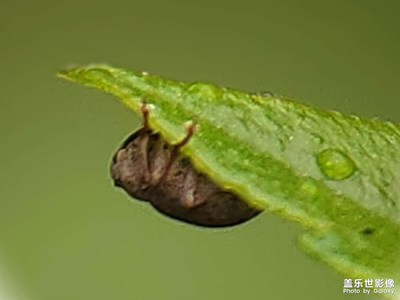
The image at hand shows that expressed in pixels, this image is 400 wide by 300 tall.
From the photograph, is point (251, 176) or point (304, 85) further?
point (304, 85)

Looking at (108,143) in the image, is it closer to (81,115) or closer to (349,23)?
(81,115)

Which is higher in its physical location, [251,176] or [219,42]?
[219,42]

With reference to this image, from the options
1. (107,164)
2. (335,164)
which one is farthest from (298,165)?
(107,164)

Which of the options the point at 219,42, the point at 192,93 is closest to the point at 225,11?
the point at 219,42

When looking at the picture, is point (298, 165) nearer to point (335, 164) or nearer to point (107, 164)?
point (335, 164)

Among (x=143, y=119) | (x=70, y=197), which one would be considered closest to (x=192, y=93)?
(x=143, y=119)
